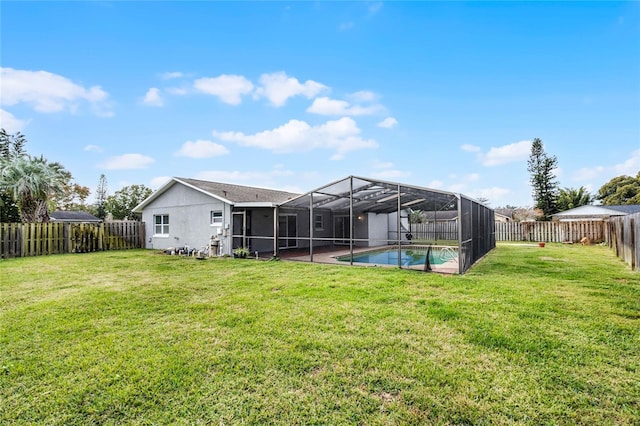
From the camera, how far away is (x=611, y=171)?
35.3 meters

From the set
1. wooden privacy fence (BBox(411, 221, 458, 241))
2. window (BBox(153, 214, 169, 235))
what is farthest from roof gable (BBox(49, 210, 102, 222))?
wooden privacy fence (BBox(411, 221, 458, 241))

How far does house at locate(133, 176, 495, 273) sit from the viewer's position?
425 inches

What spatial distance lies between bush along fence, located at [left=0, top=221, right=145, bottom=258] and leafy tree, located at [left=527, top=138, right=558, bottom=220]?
3793cm

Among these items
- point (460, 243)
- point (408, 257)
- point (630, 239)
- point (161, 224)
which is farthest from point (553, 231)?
point (161, 224)

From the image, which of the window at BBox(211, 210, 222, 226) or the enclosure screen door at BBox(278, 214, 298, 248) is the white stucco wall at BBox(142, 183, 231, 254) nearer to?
the window at BBox(211, 210, 222, 226)

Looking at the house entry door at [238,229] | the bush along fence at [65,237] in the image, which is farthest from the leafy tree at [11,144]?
the house entry door at [238,229]

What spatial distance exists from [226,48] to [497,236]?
69.4ft

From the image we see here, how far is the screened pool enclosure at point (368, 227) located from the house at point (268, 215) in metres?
0.04

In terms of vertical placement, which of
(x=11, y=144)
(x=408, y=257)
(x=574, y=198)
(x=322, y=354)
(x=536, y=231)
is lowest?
(x=408, y=257)

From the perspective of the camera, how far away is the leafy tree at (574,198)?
3088 cm

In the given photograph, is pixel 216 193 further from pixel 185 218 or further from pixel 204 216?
pixel 185 218

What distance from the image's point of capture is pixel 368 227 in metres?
19.7

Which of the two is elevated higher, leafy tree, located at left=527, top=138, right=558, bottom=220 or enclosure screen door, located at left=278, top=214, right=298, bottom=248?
leafy tree, located at left=527, top=138, right=558, bottom=220

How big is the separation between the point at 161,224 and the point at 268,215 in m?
5.92
